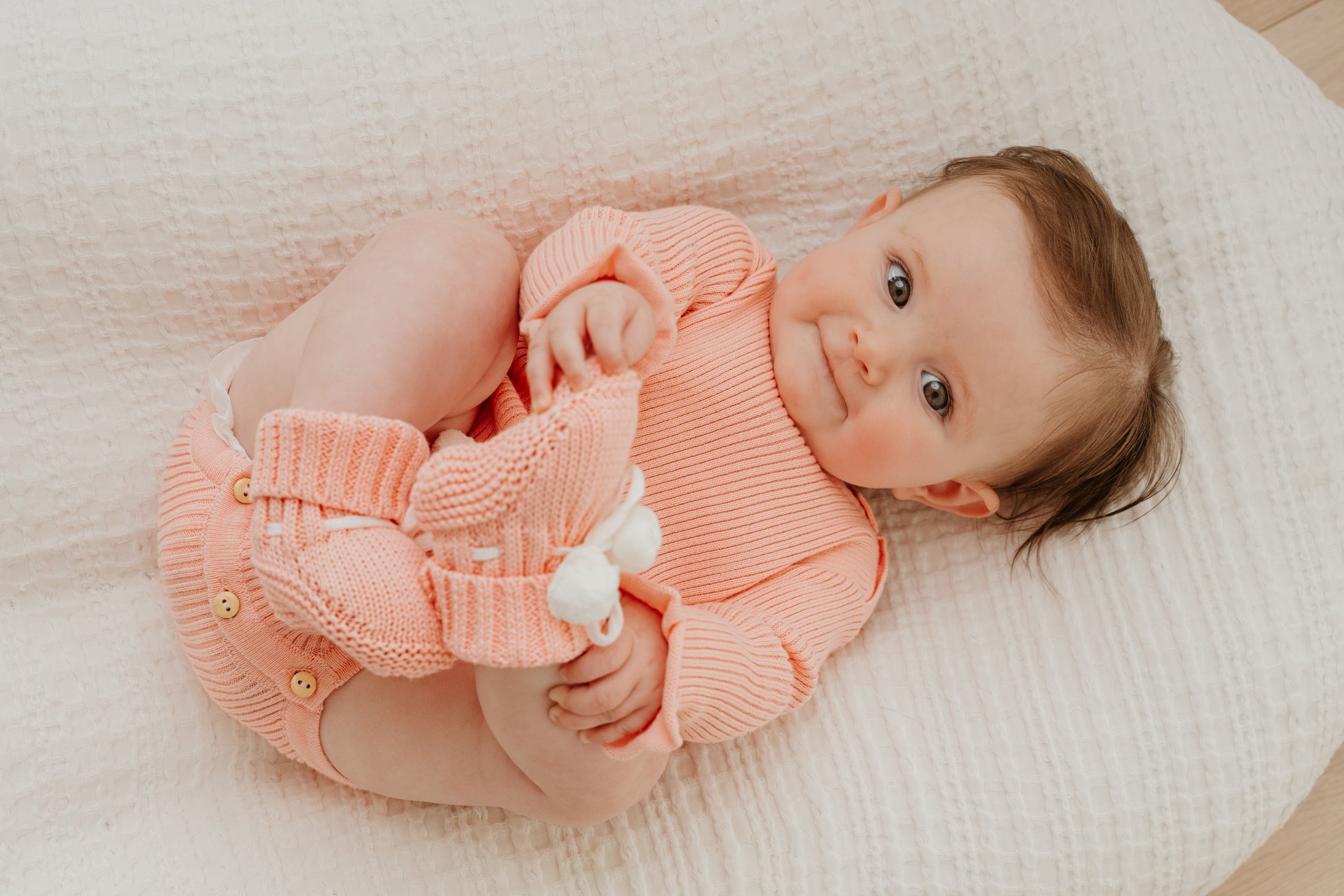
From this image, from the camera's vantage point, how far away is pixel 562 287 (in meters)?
0.92

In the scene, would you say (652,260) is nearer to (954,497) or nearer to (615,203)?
(615,203)

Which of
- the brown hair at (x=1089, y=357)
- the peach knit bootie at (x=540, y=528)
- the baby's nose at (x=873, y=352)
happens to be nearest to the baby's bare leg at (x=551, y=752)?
the peach knit bootie at (x=540, y=528)

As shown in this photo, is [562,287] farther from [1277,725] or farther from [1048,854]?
[1277,725]

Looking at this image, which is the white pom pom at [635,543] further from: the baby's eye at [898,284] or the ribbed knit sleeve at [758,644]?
the baby's eye at [898,284]

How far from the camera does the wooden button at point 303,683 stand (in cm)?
100

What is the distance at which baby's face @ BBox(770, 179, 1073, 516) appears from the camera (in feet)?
3.31

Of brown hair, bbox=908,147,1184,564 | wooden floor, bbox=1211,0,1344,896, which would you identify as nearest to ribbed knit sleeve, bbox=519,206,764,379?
brown hair, bbox=908,147,1184,564

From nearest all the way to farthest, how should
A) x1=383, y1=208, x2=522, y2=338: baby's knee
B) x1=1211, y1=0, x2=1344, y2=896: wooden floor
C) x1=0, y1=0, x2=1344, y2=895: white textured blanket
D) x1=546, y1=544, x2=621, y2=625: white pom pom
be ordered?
x1=546, y1=544, x2=621, y2=625: white pom pom < x1=383, y1=208, x2=522, y2=338: baby's knee < x1=0, y1=0, x2=1344, y2=895: white textured blanket < x1=1211, y1=0, x2=1344, y2=896: wooden floor

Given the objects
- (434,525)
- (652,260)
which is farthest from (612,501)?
(652,260)

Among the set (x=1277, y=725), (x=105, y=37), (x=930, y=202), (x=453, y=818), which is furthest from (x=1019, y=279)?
(x=105, y=37)

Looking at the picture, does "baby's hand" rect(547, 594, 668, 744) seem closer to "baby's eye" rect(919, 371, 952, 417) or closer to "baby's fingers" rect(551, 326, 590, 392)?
"baby's fingers" rect(551, 326, 590, 392)

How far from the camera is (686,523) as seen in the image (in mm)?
1092

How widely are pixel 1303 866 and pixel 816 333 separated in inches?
45.7

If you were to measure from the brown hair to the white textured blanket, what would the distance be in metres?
0.05
